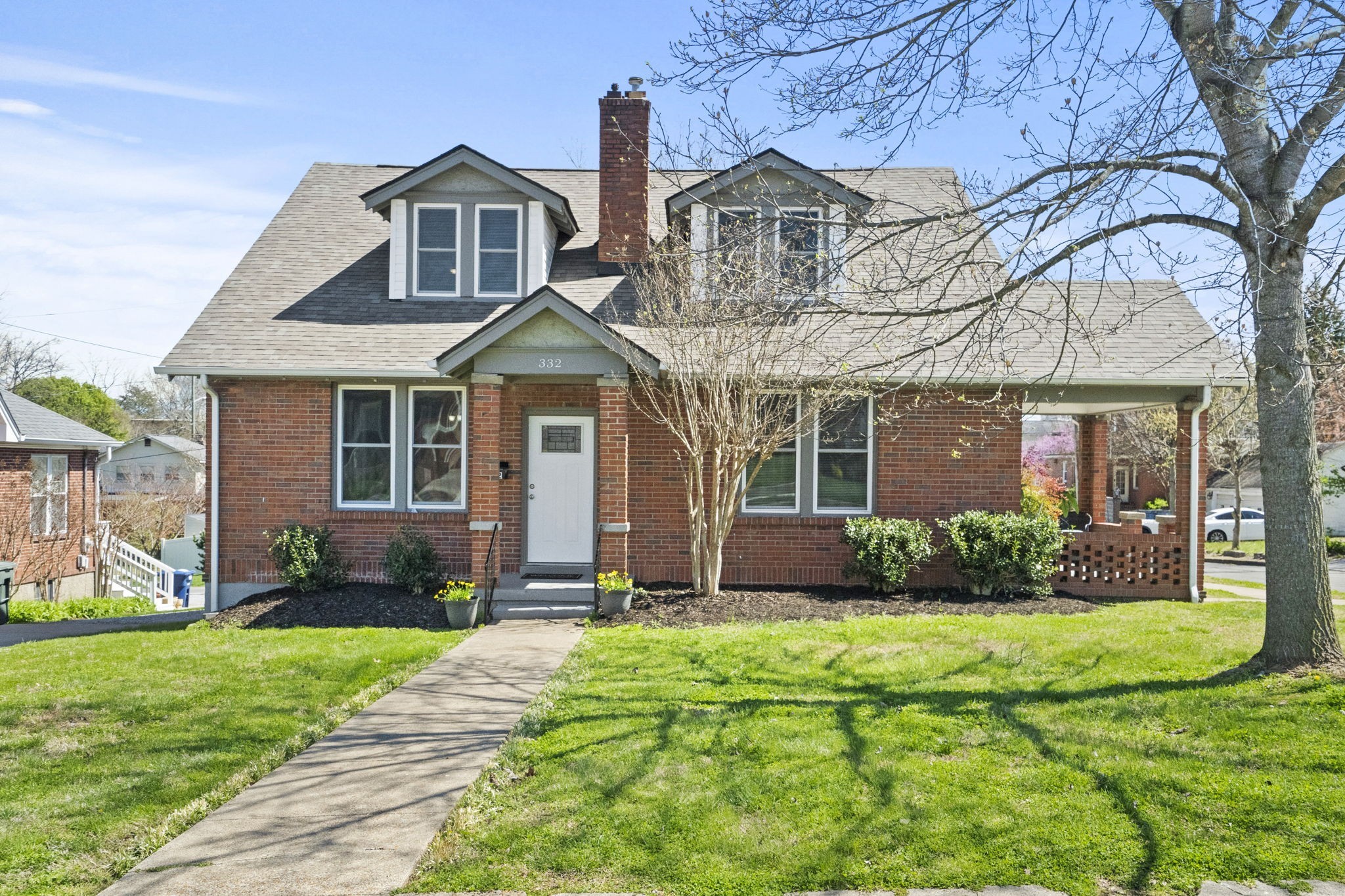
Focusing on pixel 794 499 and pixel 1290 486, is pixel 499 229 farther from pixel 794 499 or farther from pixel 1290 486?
pixel 1290 486

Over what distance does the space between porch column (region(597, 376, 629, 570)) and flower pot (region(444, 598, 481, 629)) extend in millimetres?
1686

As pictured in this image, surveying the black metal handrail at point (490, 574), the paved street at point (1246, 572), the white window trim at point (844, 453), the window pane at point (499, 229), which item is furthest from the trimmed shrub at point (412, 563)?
the paved street at point (1246, 572)

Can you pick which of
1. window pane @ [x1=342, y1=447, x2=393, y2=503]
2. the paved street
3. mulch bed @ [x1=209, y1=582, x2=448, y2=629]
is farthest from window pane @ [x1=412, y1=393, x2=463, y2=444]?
the paved street

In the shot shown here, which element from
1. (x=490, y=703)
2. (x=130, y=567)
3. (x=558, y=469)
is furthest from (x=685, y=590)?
(x=130, y=567)

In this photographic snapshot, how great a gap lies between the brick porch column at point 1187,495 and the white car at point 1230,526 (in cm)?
2310

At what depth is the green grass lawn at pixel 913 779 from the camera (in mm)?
4160

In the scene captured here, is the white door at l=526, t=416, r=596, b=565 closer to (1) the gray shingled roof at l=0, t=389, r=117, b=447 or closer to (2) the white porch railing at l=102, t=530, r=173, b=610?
(1) the gray shingled roof at l=0, t=389, r=117, b=447

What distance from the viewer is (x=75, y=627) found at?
13031 mm

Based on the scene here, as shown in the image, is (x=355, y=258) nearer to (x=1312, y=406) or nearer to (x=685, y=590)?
(x=685, y=590)

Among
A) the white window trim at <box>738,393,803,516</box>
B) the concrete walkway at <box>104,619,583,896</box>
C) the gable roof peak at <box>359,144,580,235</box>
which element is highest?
the gable roof peak at <box>359,144,580,235</box>

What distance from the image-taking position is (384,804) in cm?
498

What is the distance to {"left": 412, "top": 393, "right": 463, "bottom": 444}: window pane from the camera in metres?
12.6

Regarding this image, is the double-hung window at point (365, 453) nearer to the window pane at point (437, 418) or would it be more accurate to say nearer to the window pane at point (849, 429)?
the window pane at point (437, 418)

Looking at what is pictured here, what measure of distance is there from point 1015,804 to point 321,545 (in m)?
9.84
